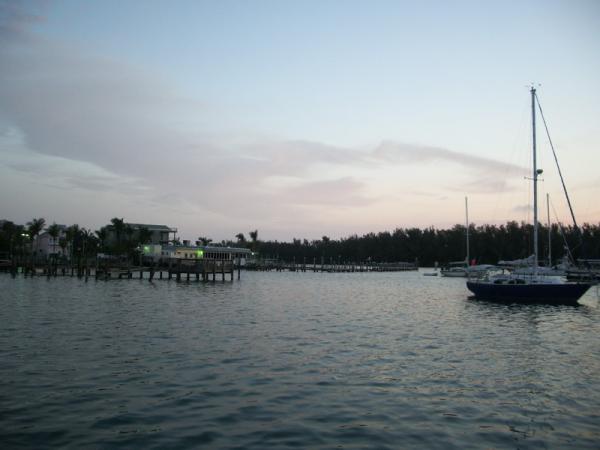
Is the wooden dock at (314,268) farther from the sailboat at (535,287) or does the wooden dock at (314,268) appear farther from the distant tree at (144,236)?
the sailboat at (535,287)

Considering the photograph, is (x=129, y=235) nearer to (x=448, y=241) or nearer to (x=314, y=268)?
(x=314, y=268)

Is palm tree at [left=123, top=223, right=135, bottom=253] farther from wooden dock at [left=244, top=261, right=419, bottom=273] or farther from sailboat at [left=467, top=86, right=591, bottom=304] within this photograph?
sailboat at [left=467, top=86, right=591, bottom=304]

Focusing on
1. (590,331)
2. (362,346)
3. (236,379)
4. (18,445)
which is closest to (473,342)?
(362,346)

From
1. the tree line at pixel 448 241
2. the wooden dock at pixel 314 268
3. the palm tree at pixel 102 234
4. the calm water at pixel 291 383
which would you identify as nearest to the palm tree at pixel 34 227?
the tree line at pixel 448 241

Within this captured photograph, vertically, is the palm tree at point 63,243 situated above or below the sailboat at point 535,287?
above

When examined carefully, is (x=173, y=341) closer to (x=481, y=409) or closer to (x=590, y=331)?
(x=481, y=409)

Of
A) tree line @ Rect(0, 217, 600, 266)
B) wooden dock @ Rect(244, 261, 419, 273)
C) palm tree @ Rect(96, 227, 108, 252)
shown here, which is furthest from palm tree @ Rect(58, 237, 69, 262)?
wooden dock @ Rect(244, 261, 419, 273)

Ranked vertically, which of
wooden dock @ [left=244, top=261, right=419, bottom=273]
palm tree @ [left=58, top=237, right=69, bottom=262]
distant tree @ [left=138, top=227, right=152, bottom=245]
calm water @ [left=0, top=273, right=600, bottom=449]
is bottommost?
calm water @ [left=0, top=273, right=600, bottom=449]

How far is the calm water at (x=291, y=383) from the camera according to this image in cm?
1212

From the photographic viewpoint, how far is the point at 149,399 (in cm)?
1458

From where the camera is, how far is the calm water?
12.1 metres

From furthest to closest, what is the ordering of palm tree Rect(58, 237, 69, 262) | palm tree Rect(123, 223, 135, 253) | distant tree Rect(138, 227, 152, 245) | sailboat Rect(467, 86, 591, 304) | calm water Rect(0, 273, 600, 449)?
palm tree Rect(58, 237, 69, 262) < distant tree Rect(138, 227, 152, 245) < palm tree Rect(123, 223, 135, 253) < sailboat Rect(467, 86, 591, 304) < calm water Rect(0, 273, 600, 449)

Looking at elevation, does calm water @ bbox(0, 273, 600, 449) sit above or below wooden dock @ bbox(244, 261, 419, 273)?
below

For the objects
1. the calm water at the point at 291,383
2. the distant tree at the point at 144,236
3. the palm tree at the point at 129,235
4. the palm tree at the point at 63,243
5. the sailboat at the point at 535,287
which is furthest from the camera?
the palm tree at the point at 63,243
